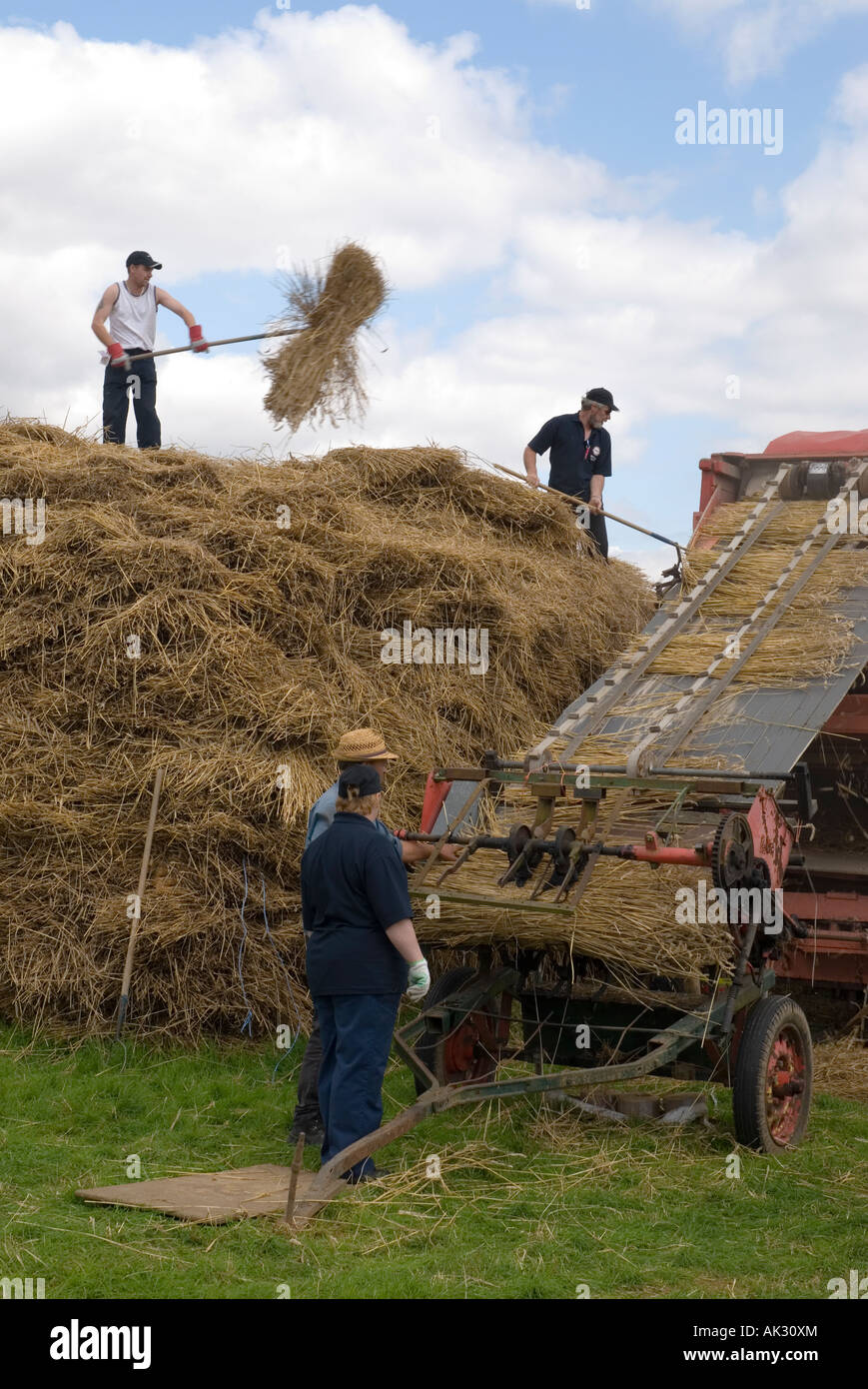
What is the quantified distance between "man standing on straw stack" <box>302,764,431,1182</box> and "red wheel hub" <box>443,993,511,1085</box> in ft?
2.70

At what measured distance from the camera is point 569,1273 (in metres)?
4.62

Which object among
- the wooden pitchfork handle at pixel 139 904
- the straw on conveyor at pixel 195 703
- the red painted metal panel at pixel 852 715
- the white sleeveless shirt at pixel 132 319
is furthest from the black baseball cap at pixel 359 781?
the white sleeveless shirt at pixel 132 319

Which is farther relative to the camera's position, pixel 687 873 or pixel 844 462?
pixel 844 462

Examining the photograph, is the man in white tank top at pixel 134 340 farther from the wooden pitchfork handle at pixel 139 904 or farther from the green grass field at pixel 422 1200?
the green grass field at pixel 422 1200

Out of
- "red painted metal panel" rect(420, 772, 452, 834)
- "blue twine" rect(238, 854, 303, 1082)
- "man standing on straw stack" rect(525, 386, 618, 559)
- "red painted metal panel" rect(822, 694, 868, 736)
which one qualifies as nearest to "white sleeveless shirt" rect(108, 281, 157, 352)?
"man standing on straw stack" rect(525, 386, 618, 559)

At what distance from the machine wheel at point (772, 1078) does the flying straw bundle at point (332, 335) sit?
5.20 metres

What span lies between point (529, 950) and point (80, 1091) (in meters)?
2.33

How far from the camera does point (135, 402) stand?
396 inches

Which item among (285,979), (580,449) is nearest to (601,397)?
(580,449)

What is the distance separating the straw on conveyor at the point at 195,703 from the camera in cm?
→ 742

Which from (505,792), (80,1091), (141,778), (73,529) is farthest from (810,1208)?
(73,529)

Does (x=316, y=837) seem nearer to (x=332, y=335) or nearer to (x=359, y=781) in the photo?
(x=359, y=781)

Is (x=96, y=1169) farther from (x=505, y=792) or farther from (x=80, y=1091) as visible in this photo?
(x=505, y=792)

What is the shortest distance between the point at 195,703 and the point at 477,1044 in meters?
2.49
